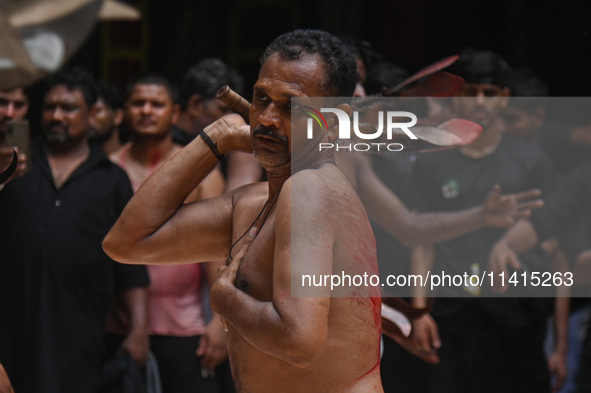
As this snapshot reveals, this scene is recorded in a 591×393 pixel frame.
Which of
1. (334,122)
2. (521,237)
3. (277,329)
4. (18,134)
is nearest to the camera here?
(277,329)

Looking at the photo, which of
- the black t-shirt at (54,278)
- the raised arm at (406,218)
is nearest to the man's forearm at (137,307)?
the black t-shirt at (54,278)

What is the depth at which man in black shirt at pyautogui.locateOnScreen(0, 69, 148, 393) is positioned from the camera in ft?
13.3

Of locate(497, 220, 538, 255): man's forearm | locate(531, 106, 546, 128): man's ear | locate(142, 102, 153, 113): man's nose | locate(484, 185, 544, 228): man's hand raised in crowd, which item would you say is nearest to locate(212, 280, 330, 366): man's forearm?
locate(484, 185, 544, 228): man's hand raised in crowd

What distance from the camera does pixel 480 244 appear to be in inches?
173

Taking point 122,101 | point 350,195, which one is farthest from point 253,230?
point 122,101

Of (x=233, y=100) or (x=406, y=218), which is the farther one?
(x=406, y=218)

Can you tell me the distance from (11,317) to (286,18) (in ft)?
11.6

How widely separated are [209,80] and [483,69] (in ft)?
5.55

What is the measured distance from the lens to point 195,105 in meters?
5.48

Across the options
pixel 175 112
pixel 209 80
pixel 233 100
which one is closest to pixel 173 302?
pixel 175 112

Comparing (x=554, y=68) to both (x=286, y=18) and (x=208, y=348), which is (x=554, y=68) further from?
(x=208, y=348)

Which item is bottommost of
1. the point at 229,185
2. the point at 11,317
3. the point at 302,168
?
the point at 11,317

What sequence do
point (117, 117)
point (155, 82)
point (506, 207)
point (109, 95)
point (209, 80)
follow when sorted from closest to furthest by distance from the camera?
point (506, 207) → point (155, 82) → point (209, 80) → point (109, 95) → point (117, 117)

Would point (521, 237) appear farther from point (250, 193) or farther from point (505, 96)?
point (250, 193)
